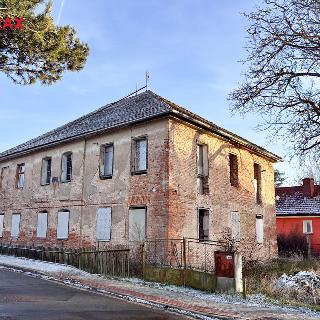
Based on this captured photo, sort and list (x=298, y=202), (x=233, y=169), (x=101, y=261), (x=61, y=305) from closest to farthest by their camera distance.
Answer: (x=61, y=305)
(x=101, y=261)
(x=233, y=169)
(x=298, y=202)

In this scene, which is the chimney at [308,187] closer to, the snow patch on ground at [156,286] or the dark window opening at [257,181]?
the dark window opening at [257,181]

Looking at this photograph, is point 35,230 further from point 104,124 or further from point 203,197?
point 203,197

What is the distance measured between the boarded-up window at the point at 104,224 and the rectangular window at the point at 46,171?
18.4 ft

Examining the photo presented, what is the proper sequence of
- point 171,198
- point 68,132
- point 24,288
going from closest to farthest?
point 24,288, point 171,198, point 68,132

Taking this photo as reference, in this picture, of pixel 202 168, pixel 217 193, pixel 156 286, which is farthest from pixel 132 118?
pixel 156 286

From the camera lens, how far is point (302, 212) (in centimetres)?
3394

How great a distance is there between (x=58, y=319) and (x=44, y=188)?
15855mm

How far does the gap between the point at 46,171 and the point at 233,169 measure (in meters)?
11.0

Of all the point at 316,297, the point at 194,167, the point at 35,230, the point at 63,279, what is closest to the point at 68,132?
the point at 35,230

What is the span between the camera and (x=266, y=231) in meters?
24.8

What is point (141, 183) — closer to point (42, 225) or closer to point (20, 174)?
point (42, 225)

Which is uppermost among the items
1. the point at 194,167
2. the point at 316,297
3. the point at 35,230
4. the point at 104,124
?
the point at 104,124

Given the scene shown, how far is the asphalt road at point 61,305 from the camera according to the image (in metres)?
8.23

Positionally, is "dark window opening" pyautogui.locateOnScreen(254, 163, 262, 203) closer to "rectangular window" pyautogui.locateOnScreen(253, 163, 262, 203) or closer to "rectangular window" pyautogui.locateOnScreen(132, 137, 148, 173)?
"rectangular window" pyautogui.locateOnScreen(253, 163, 262, 203)
